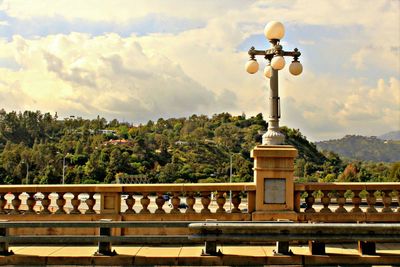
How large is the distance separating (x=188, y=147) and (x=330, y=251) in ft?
508

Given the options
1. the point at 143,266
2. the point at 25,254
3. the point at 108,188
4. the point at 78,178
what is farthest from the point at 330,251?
the point at 78,178

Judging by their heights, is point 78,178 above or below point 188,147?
below

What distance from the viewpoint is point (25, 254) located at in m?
8.41

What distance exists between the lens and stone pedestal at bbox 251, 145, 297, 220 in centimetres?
1027

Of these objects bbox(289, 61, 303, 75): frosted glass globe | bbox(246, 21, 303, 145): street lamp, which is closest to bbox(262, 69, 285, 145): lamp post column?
bbox(246, 21, 303, 145): street lamp

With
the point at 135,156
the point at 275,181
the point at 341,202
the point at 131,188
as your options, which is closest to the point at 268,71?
the point at 275,181

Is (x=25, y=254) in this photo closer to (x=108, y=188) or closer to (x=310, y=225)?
(x=108, y=188)

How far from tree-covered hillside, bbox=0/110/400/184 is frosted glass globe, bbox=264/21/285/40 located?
309ft

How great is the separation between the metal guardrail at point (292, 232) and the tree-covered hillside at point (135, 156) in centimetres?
9795

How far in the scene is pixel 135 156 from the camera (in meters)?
141

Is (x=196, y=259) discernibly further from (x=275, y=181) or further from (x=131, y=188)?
(x=275, y=181)

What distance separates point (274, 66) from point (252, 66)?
1.01 meters

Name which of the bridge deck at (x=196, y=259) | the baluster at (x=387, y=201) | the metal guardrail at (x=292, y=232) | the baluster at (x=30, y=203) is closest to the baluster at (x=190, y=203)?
the bridge deck at (x=196, y=259)

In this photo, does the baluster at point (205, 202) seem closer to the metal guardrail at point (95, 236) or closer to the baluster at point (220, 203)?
the baluster at point (220, 203)
